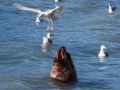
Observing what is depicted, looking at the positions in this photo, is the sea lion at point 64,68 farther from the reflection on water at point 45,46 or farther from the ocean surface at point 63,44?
the reflection on water at point 45,46

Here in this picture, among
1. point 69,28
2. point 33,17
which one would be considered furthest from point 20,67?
point 33,17

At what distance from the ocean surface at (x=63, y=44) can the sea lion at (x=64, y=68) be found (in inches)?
7.1

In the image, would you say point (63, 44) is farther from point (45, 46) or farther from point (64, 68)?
point (64, 68)

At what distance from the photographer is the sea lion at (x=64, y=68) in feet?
40.0

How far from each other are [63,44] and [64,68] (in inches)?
247

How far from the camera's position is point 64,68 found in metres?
12.4

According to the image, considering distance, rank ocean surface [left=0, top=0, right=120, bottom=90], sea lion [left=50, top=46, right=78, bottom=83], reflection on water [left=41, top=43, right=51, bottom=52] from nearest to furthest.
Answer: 1. sea lion [left=50, top=46, right=78, bottom=83]
2. ocean surface [left=0, top=0, right=120, bottom=90]
3. reflection on water [left=41, top=43, right=51, bottom=52]

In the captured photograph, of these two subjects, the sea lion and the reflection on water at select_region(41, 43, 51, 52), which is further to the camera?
the reflection on water at select_region(41, 43, 51, 52)

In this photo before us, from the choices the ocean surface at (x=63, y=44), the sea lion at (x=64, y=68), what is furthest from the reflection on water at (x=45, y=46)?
the sea lion at (x=64, y=68)

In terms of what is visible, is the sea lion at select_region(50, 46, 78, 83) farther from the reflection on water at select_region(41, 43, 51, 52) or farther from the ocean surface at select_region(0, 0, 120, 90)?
the reflection on water at select_region(41, 43, 51, 52)

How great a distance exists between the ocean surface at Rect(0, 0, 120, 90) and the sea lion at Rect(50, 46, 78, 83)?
0.59 ft

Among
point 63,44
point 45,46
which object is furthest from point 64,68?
point 63,44

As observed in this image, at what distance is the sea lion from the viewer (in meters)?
12.2

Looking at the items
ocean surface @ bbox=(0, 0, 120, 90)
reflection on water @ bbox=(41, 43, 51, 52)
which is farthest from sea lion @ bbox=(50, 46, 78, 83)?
reflection on water @ bbox=(41, 43, 51, 52)
